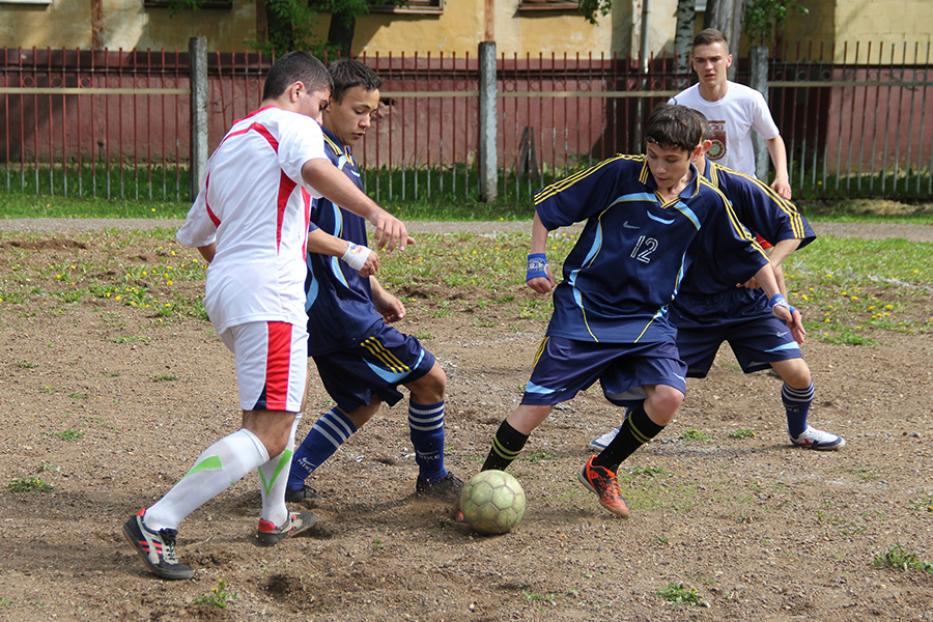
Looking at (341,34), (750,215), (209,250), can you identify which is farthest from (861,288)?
(341,34)

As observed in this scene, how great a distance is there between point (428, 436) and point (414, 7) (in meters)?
19.8

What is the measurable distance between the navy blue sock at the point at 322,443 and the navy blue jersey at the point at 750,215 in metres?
1.81

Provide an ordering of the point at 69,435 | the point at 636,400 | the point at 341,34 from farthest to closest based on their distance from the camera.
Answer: the point at 341,34 → the point at 69,435 → the point at 636,400

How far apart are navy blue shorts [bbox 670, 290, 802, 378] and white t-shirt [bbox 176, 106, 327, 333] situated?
7.83 feet

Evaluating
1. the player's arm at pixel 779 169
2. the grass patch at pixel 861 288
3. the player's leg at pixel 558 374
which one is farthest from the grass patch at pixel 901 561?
the grass patch at pixel 861 288

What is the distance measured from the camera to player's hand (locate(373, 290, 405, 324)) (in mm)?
Result: 5215

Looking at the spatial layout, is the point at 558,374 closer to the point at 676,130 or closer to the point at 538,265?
the point at 538,265

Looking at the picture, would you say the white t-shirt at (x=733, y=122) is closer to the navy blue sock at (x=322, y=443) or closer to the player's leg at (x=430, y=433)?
the player's leg at (x=430, y=433)

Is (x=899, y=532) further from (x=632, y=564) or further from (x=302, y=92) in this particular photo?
(x=302, y=92)

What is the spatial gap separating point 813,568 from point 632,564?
67 centimetres

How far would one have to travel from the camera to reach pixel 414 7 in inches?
942

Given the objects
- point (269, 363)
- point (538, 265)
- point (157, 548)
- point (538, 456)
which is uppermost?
point (538, 265)

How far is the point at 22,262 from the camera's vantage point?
1078cm

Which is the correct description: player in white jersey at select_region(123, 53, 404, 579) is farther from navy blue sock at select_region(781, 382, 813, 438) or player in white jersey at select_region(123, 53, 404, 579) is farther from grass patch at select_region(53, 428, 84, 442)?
navy blue sock at select_region(781, 382, 813, 438)
